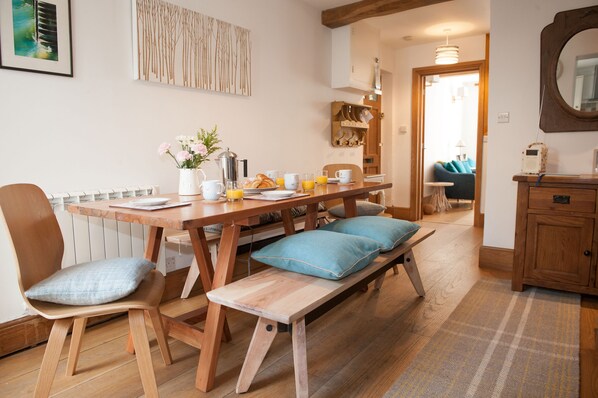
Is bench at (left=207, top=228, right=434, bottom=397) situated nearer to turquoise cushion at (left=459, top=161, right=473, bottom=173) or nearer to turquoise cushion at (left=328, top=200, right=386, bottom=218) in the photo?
turquoise cushion at (left=328, top=200, right=386, bottom=218)

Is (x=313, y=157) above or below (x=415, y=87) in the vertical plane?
below

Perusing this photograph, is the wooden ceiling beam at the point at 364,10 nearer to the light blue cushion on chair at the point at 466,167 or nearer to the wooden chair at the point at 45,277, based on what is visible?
the wooden chair at the point at 45,277

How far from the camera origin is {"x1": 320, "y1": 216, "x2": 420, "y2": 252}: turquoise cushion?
208 centimetres

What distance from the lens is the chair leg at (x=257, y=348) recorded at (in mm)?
1551

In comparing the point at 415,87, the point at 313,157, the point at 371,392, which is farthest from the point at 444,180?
the point at 371,392

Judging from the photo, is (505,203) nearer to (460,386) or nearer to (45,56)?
(460,386)

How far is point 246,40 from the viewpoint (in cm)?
317

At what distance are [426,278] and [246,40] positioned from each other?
229cm

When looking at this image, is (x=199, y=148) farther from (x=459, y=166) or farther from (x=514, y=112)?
(x=459, y=166)

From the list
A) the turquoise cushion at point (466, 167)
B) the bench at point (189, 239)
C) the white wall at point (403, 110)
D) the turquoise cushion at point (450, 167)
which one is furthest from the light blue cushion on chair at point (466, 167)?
the bench at point (189, 239)

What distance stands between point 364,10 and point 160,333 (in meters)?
3.24

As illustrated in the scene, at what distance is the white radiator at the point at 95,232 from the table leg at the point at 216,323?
933mm

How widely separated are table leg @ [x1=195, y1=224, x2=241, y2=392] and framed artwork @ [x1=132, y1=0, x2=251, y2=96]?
53.2 inches

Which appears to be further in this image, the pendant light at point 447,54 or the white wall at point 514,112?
the pendant light at point 447,54
